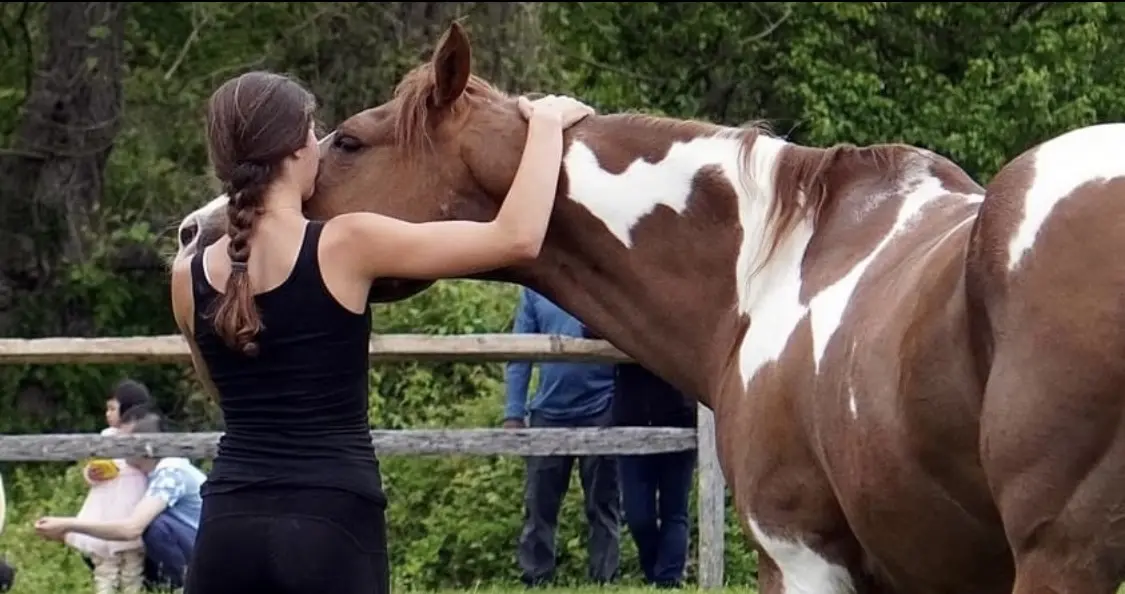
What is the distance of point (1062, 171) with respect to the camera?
274 centimetres

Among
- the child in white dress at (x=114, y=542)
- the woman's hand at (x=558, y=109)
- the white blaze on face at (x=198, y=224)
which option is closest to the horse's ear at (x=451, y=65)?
the woman's hand at (x=558, y=109)

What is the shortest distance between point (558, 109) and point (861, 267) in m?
0.83

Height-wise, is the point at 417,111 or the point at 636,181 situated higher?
the point at 417,111

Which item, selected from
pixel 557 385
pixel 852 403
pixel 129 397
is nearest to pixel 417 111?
pixel 852 403

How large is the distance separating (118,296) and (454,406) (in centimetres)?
756

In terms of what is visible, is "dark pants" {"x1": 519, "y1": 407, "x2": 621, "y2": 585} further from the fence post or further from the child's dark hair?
the child's dark hair

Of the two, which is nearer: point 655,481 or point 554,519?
point 655,481

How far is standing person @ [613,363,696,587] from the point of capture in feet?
26.2

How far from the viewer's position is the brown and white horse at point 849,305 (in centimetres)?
260

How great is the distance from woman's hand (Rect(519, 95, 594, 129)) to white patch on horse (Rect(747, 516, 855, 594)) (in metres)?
0.99

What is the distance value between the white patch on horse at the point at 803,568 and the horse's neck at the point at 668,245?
43 centimetres

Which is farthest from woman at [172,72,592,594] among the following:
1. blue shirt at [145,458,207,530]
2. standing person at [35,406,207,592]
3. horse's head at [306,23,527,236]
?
blue shirt at [145,458,207,530]

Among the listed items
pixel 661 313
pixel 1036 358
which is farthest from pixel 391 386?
pixel 1036 358

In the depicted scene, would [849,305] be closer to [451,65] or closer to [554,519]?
[451,65]
